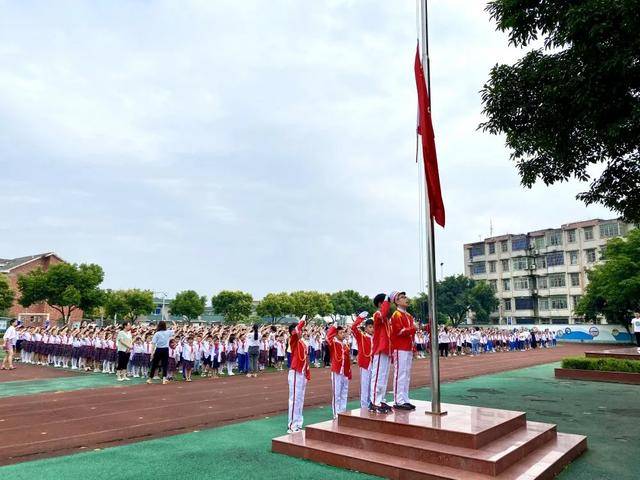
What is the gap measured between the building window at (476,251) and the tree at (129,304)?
141ft

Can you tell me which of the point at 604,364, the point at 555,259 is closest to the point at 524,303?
the point at 555,259

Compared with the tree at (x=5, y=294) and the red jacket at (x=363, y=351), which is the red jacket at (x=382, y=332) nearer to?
the red jacket at (x=363, y=351)

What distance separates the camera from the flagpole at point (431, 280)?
680cm

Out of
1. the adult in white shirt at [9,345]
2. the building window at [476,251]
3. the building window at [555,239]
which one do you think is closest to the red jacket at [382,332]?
the adult in white shirt at [9,345]

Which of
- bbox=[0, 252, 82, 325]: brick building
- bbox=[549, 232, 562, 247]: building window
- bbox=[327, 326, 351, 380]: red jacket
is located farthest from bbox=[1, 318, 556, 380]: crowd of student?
bbox=[549, 232, 562, 247]: building window

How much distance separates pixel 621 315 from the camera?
117ft

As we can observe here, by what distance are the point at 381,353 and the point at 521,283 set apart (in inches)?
2210

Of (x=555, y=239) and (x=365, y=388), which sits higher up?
(x=555, y=239)

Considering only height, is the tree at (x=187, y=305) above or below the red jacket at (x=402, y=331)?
above

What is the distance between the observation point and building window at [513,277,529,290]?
57.7 metres

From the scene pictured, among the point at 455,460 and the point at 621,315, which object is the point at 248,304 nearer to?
the point at 621,315

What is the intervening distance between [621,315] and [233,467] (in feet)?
127

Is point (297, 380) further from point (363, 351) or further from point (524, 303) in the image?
point (524, 303)

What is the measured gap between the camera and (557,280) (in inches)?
2153
